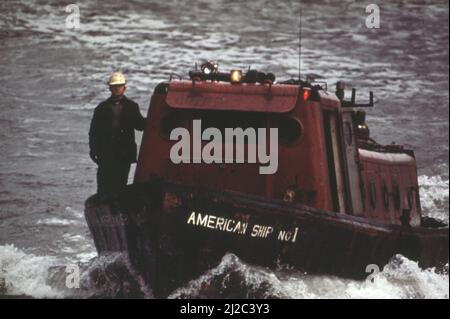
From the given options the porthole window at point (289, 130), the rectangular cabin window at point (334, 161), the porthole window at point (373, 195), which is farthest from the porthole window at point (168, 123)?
the porthole window at point (373, 195)

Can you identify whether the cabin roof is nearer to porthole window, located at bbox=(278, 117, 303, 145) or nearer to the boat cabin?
the boat cabin

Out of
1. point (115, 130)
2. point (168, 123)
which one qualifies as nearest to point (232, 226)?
point (168, 123)

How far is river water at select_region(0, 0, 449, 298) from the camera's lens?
23.8m

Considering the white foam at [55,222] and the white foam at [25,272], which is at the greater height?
the white foam at [25,272]

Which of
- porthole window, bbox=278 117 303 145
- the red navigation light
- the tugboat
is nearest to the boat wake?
the tugboat

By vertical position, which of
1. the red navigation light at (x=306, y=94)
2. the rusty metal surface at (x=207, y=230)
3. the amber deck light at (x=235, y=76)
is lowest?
the rusty metal surface at (x=207, y=230)

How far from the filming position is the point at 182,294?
46.9 feet

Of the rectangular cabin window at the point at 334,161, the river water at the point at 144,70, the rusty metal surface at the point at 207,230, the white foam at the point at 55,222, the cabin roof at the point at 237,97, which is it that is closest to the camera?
the rusty metal surface at the point at 207,230

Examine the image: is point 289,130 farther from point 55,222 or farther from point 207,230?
point 55,222

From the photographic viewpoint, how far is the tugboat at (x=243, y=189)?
14.2 meters

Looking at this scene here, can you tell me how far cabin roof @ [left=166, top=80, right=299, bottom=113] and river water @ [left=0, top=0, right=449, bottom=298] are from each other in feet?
11.5

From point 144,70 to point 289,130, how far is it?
1872 cm

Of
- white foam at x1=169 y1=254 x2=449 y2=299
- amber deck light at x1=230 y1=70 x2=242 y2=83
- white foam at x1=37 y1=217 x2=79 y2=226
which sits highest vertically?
amber deck light at x1=230 y1=70 x2=242 y2=83

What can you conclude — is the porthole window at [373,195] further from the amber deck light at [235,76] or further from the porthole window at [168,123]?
the porthole window at [168,123]
